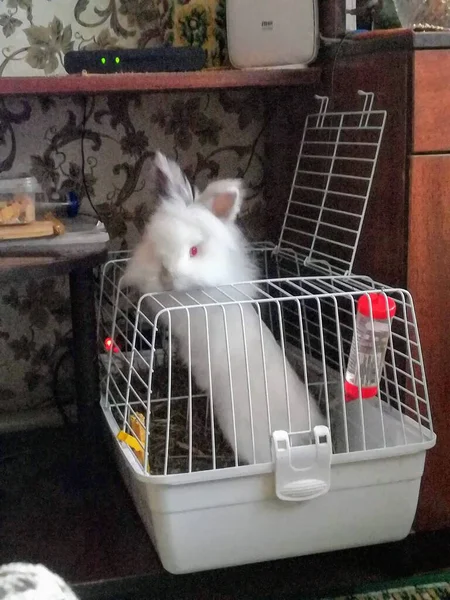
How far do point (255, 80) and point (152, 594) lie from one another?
33.5 inches

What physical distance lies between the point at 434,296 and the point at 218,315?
33 cm

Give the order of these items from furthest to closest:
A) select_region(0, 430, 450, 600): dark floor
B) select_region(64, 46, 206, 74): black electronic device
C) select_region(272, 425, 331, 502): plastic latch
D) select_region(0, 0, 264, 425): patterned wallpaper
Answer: select_region(0, 0, 264, 425): patterned wallpaper, select_region(64, 46, 206, 74): black electronic device, select_region(0, 430, 450, 600): dark floor, select_region(272, 425, 331, 502): plastic latch

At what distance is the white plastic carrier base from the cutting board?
0.35 m

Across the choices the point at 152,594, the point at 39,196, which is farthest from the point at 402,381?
the point at 39,196

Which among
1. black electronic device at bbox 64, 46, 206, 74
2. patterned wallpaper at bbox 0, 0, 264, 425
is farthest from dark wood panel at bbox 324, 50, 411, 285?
patterned wallpaper at bbox 0, 0, 264, 425

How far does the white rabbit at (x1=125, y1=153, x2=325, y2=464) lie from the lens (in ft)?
3.32

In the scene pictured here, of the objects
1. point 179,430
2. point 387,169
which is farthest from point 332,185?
point 179,430

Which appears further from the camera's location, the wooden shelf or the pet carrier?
the wooden shelf

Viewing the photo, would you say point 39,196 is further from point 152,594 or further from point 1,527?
point 152,594

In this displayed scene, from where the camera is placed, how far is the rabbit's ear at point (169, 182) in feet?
3.64

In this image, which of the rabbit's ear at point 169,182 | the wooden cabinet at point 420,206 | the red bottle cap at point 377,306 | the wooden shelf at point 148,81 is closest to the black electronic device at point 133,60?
the wooden shelf at point 148,81

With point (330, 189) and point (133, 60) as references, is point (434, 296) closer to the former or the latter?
point (330, 189)

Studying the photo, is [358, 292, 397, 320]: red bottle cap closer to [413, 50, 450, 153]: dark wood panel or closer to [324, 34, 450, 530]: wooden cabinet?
[324, 34, 450, 530]: wooden cabinet

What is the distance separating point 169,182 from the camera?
1.12m
